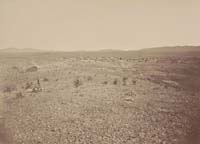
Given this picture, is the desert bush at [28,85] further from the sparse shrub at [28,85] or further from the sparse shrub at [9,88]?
the sparse shrub at [9,88]

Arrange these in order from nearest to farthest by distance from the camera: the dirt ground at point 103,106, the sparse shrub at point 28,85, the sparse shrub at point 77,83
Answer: the dirt ground at point 103,106
the sparse shrub at point 77,83
the sparse shrub at point 28,85

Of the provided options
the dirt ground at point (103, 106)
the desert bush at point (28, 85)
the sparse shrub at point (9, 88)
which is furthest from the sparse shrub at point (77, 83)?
the sparse shrub at point (9, 88)

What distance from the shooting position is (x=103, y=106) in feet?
67.8

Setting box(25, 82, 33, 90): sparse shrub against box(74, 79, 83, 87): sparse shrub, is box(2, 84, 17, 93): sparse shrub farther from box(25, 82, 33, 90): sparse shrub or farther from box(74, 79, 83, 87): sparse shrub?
box(74, 79, 83, 87): sparse shrub

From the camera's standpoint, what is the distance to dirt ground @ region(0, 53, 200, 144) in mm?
17406

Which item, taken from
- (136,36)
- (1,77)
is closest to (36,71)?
(1,77)

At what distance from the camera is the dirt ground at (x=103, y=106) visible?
57.1ft

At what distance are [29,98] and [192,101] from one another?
9069 millimetres

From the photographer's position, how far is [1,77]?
31.0 meters

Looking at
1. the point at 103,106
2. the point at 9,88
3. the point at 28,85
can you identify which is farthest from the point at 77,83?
the point at 103,106

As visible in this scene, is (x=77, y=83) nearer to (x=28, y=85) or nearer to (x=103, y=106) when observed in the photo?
(x=28, y=85)

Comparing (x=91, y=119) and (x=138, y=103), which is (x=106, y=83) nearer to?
(x=138, y=103)

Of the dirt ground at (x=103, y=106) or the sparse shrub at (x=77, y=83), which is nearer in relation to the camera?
the dirt ground at (x=103, y=106)

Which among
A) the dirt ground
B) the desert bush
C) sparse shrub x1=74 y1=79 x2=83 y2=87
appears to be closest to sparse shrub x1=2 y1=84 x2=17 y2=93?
the dirt ground
